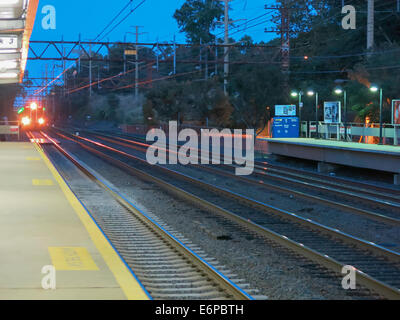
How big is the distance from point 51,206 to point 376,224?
7.54 meters

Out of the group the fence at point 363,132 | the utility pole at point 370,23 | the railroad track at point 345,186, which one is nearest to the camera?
the railroad track at point 345,186

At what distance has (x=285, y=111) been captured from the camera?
123 ft

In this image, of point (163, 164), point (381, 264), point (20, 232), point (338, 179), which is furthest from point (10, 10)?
point (163, 164)

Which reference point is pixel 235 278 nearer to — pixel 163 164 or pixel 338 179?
pixel 338 179

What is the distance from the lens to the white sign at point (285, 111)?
1447 inches

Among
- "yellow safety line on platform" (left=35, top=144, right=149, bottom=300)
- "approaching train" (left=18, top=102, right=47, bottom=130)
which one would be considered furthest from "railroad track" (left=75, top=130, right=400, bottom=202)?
"approaching train" (left=18, top=102, right=47, bottom=130)

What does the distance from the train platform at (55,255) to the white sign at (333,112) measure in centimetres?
1891

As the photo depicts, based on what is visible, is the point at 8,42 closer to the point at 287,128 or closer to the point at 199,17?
the point at 287,128

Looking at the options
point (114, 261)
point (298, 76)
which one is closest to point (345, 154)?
point (114, 261)

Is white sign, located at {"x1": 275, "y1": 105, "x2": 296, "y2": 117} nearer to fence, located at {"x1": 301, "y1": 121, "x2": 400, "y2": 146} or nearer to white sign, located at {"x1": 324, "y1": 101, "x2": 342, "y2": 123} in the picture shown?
fence, located at {"x1": 301, "y1": 121, "x2": 400, "y2": 146}

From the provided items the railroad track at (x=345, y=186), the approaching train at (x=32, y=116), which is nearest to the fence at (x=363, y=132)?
the railroad track at (x=345, y=186)

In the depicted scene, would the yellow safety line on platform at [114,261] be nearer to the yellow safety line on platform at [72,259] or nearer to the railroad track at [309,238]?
the yellow safety line on platform at [72,259]

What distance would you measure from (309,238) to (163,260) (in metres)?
3.52
